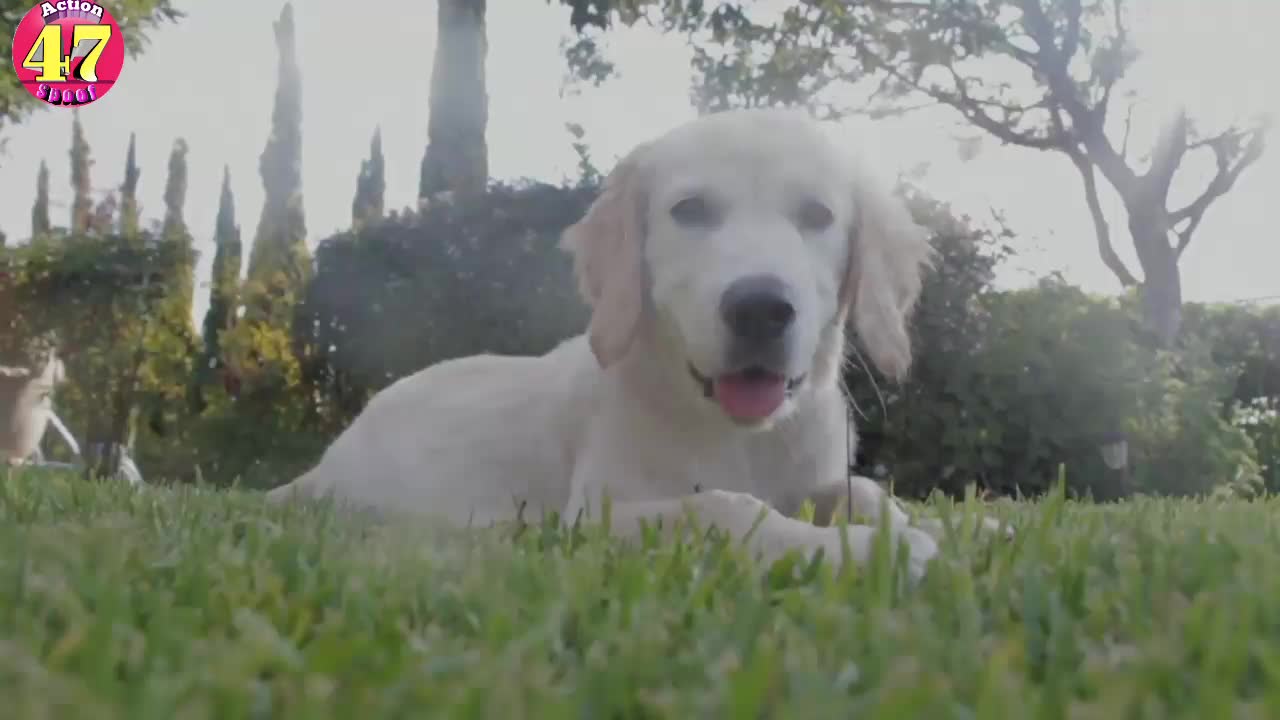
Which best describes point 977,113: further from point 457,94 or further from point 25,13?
point 25,13

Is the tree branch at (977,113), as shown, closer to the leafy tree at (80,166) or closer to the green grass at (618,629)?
the green grass at (618,629)

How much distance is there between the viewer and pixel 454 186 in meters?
11.5

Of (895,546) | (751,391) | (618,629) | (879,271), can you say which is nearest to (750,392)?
(751,391)

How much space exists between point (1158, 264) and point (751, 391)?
14484 millimetres

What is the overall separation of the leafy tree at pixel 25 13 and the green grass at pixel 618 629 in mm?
10409

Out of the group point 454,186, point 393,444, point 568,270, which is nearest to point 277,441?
point 454,186

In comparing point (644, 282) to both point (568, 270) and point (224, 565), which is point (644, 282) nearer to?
point (224, 565)

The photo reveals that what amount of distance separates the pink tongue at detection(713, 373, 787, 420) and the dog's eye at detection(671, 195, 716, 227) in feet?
1.51

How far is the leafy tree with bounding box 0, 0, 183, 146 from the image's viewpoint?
11.1m

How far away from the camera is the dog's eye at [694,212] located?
10.9 feet

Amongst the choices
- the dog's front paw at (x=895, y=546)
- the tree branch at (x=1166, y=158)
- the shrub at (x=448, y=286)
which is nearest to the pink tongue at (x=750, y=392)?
the dog's front paw at (x=895, y=546)

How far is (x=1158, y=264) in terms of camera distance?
16031mm

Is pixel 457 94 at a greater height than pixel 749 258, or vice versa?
pixel 457 94

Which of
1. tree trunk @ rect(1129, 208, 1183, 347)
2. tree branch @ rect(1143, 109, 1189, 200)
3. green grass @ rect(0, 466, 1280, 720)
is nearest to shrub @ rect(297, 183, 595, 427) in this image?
green grass @ rect(0, 466, 1280, 720)
